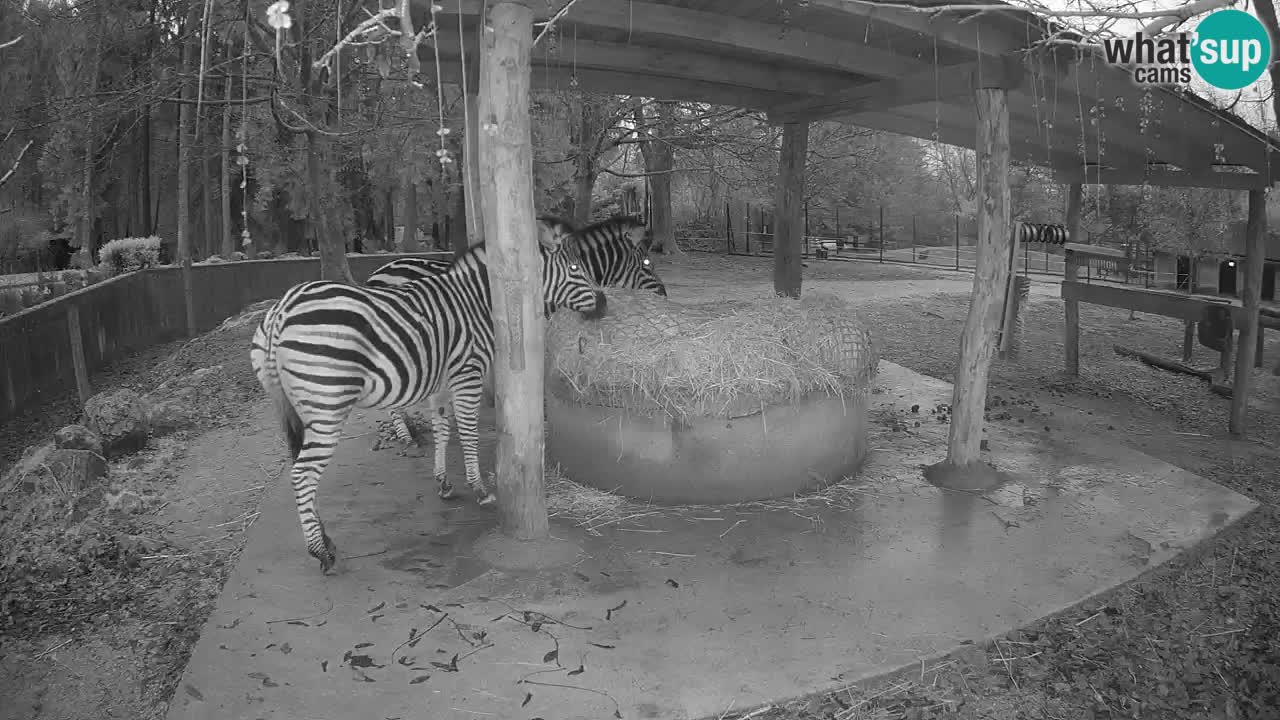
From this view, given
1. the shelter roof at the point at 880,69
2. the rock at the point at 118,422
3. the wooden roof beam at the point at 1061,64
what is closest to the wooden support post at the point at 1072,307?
the shelter roof at the point at 880,69

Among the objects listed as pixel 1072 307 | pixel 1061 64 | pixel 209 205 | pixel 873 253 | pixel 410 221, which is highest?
pixel 209 205

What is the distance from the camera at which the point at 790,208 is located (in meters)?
8.48

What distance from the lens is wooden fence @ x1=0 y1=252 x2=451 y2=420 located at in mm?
Result: 8172

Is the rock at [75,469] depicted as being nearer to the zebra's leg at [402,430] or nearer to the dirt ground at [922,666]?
the dirt ground at [922,666]

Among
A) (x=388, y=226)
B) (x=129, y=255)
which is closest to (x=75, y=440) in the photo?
(x=129, y=255)

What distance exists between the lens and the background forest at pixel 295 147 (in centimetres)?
956

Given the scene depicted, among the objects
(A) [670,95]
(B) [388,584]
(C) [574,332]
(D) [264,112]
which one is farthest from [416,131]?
(B) [388,584]

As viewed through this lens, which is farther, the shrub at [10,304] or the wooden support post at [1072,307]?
the wooden support post at [1072,307]

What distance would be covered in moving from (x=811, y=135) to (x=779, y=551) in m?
15.0

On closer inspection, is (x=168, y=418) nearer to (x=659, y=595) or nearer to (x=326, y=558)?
(x=326, y=558)

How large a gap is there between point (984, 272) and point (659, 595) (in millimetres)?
3384

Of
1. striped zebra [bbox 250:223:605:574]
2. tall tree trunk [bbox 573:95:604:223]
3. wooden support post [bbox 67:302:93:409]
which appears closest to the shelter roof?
striped zebra [bbox 250:223:605:574]

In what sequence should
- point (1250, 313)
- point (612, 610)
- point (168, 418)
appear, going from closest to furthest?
point (612, 610) → point (168, 418) → point (1250, 313)

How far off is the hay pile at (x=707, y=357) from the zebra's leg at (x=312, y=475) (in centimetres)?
176
